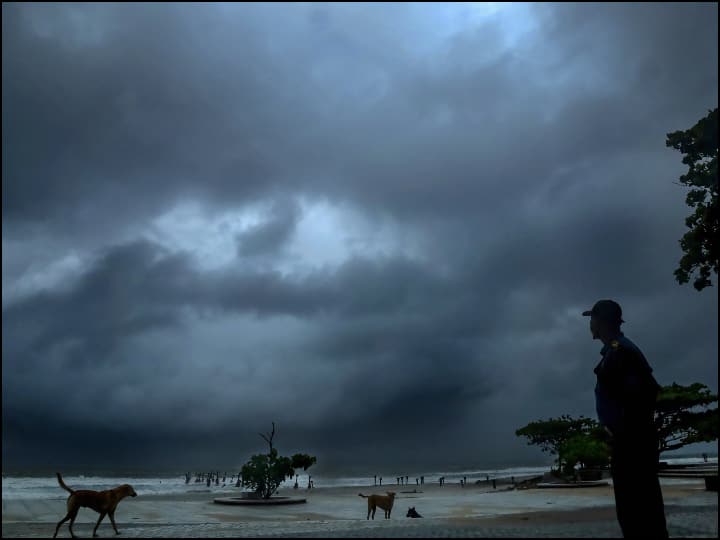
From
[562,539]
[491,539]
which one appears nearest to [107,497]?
[491,539]

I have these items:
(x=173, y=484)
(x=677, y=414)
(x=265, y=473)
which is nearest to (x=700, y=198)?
(x=677, y=414)

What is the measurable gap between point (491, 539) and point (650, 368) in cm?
259

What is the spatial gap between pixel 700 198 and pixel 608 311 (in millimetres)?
11470

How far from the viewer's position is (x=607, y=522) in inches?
242

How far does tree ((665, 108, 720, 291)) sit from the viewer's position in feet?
42.4

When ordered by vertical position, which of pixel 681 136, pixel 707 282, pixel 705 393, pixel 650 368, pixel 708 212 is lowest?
pixel 650 368

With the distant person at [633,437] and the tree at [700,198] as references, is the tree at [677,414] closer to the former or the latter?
the tree at [700,198]

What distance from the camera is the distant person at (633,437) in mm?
3896

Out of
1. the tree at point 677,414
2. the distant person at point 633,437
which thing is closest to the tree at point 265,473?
the tree at point 677,414

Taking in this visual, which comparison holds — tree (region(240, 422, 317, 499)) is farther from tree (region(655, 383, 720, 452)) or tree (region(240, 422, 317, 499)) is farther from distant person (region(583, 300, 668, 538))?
distant person (region(583, 300, 668, 538))

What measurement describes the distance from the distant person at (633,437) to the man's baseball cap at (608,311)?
32 cm

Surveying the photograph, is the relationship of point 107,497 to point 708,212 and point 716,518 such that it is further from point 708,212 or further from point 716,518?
point 708,212

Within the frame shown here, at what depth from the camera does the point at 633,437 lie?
389 cm

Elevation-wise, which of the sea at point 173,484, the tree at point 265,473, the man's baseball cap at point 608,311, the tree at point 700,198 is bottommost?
the sea at point 173,484
